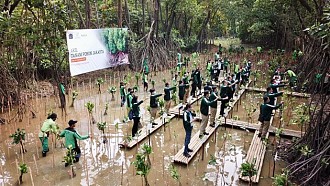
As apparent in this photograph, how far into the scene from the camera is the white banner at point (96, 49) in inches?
465

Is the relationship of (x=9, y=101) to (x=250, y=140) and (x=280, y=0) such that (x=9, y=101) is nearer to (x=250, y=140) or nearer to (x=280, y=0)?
(x=250, y=140)

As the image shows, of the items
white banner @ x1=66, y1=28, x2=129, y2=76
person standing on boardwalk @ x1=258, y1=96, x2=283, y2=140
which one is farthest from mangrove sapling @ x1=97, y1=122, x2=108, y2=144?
white banner @ x1=66, y1=28, x2=129, y2=76

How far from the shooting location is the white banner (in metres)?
11.8

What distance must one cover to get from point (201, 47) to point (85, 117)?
19488 mm

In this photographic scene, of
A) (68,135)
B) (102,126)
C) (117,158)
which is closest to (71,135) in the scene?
(68,135)

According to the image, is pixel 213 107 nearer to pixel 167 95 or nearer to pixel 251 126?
pixel 251 126

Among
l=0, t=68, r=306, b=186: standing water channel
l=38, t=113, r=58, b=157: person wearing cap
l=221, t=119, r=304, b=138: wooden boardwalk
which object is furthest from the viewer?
l=221, t=119, r=304, b=138: wooden boardwalk

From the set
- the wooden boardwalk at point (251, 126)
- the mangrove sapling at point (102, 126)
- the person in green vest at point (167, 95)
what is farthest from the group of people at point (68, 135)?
the wooden boardwalk at point (251, 126)

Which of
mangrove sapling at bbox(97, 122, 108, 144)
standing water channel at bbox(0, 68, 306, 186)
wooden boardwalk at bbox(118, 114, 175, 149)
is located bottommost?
standing water channel at bbox(0, 68, 306, 186)

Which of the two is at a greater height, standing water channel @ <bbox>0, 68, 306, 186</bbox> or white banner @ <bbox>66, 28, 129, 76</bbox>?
white banner @ <bbox>66, 28, 129, 76</bbox>

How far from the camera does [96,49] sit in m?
13.2

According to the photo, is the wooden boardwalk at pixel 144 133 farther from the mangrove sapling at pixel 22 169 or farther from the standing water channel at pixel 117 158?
the mangrove sapling at pixel 22 169

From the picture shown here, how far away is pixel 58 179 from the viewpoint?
18.3 feet

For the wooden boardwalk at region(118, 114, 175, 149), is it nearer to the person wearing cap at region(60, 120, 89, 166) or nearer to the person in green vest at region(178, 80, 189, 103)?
the person in green vest at region(178, 80, 189, 103)
